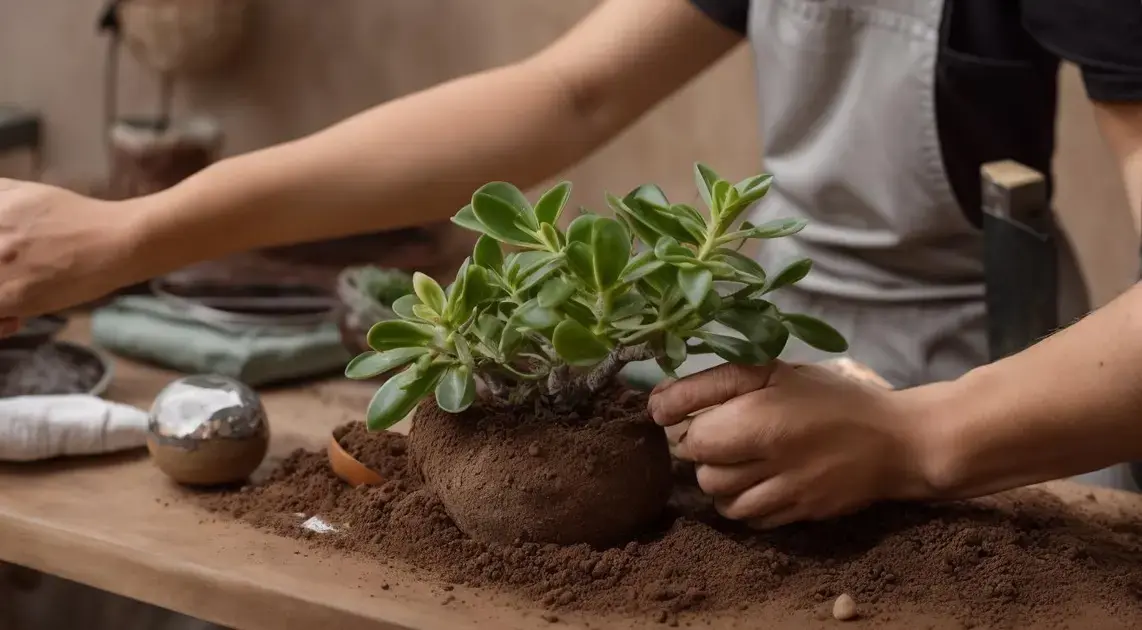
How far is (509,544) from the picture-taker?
0.73 metres

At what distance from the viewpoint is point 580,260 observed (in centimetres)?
67

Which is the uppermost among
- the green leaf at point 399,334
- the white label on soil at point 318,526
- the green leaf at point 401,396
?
the green leaf at point 399,334

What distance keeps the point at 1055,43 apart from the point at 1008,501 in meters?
0.35

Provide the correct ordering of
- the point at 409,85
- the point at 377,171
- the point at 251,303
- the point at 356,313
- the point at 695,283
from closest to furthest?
the point at 695,283 → the point at 377,171 → the point at 356,313 → the point at 251,303 → the point at 409,85

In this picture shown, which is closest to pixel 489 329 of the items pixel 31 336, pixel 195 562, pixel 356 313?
pixel 195 562

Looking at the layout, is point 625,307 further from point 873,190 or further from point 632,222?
point 873,190

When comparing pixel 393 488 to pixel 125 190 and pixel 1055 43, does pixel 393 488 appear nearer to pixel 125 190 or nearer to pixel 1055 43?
pixel 1055 43

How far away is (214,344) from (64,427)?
0.24m

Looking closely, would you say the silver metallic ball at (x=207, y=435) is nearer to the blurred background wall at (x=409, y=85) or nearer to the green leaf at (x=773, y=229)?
the green leaf at (x=773, y=229)

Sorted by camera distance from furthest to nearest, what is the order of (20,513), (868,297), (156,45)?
(156,45)
(868,297)
(20,513)

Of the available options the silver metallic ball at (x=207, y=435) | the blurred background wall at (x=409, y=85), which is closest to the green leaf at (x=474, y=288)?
the silver metallic ball at (x=207, y=435)

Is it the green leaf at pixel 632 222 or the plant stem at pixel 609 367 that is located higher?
the green leaf at pixel 632 222

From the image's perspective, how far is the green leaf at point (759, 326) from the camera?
27.8 inches

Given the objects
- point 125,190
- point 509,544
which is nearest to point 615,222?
point 509,544
